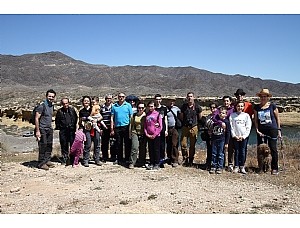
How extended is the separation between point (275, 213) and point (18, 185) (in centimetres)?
484

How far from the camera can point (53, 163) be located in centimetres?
947

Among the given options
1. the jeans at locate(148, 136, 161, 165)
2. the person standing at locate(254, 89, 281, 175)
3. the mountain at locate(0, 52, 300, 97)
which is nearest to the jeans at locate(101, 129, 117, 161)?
the jeans at locate(148, 136, 161, 165)

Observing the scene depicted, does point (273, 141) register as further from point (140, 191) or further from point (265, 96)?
point (140, 191)

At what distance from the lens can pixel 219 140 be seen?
8359 millimetres

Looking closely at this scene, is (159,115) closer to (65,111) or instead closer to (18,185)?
(65,111)

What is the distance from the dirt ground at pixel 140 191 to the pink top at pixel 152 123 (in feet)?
2.83

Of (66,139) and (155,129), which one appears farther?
(66,139)

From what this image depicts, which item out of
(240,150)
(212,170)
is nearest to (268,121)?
(240,150)

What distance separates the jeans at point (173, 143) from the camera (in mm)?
8914

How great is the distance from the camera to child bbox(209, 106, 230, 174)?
832 centimetres

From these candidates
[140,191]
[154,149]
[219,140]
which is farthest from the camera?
[154,149]

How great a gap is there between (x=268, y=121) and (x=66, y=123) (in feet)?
14.8

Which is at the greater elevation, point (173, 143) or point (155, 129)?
point (155, 129)

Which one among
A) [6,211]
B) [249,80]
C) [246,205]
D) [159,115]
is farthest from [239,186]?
[249,80]
